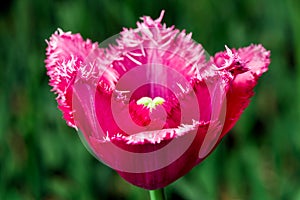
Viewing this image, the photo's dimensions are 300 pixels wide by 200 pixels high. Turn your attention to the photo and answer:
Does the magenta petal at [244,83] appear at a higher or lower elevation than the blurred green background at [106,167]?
lower

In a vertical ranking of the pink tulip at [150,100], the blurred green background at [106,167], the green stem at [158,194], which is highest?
the blurred green background at [106,167]

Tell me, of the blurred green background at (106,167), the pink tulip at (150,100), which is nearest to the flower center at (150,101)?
the pink tulip at (150,100)

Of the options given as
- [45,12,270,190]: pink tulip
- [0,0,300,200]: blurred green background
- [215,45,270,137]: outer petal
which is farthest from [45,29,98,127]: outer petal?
[0,0,300,200]: blurred green background

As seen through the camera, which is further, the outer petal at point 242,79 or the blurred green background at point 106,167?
the blurred green background at point 106,167

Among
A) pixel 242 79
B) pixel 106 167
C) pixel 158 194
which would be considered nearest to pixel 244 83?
pixel 242 79

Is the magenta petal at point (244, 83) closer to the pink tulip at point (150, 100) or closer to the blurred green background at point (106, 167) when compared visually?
the pink tulip at point (150, 100)

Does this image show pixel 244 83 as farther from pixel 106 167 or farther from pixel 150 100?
pixel 106 167

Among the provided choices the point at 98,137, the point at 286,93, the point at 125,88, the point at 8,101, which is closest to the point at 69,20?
the point at 8,101
